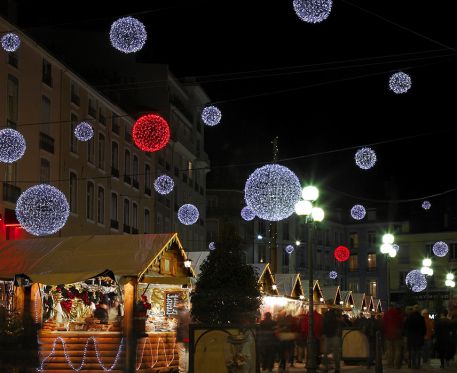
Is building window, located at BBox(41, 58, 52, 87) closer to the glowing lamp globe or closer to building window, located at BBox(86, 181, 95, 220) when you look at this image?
building window, located at BBox(86, 181, 95, 220)

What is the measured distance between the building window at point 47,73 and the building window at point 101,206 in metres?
7.90

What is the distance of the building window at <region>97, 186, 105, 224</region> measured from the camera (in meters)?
43.4

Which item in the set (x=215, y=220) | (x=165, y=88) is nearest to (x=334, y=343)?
(x=165, y=88)

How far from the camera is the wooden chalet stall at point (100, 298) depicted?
20.9 m

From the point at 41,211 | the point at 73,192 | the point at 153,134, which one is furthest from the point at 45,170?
the point at 153,134

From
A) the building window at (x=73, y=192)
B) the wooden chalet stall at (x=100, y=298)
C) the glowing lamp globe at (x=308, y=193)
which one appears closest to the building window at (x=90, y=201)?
the building window at (x=73, y=192)

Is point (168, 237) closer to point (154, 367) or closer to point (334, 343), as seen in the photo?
point (154, 367)

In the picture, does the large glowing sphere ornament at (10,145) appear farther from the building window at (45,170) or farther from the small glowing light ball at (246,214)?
the small glowing light ball at (246,214)

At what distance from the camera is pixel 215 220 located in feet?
251

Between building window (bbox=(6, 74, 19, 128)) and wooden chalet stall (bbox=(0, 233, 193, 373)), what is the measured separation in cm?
1067

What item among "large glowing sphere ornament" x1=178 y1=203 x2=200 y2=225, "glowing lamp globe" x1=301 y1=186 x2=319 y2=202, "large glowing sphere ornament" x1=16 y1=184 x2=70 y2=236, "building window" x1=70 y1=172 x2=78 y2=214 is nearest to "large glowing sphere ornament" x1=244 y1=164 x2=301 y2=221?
"glowing lamp globe" x1=301 y1=186 x2=319 y2=202

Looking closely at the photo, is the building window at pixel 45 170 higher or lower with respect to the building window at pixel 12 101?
lower

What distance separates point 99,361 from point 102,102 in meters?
24.5

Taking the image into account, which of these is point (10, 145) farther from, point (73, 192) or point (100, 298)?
point (73, 192)
